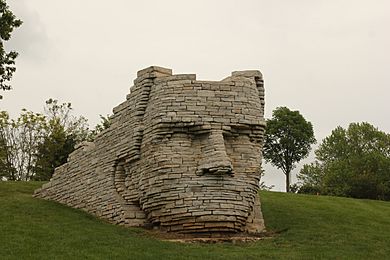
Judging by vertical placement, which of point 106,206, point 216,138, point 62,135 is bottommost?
point 106,206

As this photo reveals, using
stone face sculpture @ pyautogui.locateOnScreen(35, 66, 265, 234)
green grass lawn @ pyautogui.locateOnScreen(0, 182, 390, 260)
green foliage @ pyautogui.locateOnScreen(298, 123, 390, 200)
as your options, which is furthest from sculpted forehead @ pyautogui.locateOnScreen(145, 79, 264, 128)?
green foliage @ pyautogui.locateOnScreen(298, 123, 390, 200)

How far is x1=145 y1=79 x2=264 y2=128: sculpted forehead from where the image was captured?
61.7 ft

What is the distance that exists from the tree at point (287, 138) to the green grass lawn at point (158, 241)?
85.1 ft

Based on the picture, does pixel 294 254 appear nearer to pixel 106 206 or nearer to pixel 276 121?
pixel 106 206

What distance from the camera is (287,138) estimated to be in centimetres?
5153

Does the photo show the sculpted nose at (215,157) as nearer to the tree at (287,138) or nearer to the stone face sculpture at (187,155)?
the stone face sculpture at (187,155)

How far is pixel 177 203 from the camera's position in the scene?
18.0m

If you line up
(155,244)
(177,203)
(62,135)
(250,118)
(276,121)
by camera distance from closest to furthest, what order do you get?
(155,244)
(177,203)
(250,118)
(62,135)
(276,121)

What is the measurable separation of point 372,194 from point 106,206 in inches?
1263

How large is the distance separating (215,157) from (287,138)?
3411 centimetres

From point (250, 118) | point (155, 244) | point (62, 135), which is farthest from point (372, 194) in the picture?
point (155, 244)

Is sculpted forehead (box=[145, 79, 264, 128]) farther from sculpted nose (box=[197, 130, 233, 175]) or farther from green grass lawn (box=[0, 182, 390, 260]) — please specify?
green grass lawn (box=[0, 182, 390, 260])

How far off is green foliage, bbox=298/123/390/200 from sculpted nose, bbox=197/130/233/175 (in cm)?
3204

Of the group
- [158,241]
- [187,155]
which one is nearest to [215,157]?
[187,155]
